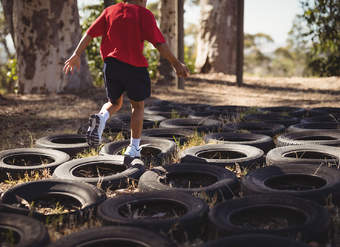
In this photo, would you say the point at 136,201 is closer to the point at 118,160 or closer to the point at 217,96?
the point at 118,160

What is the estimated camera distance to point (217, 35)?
16422 millimetres

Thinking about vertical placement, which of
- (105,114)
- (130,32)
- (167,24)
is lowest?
(105,114)

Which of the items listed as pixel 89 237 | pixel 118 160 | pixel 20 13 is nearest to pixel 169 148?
pixel 118 160

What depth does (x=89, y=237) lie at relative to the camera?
2660 millimetres

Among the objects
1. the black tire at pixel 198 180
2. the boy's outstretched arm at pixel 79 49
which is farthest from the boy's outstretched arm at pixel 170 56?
the black tire at pixel 198 180

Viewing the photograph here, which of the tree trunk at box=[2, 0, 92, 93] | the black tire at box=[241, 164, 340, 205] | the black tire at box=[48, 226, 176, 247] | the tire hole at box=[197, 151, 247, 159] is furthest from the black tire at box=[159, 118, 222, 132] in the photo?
the tree trunk at box=[2, 0, 92, 93]

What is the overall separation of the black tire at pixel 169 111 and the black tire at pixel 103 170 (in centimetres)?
314

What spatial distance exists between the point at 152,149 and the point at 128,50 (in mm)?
1639

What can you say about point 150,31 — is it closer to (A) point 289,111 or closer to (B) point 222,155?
(B) point 222,155

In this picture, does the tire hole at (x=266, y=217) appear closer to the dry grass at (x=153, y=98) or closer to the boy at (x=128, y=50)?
the dry grass at (x=153, y=98)

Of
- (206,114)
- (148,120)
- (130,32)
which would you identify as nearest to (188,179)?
(130,32)

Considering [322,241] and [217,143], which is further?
[217,143]

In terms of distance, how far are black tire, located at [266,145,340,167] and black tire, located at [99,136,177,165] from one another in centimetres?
120

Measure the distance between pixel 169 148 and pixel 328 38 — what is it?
11.2 metres
